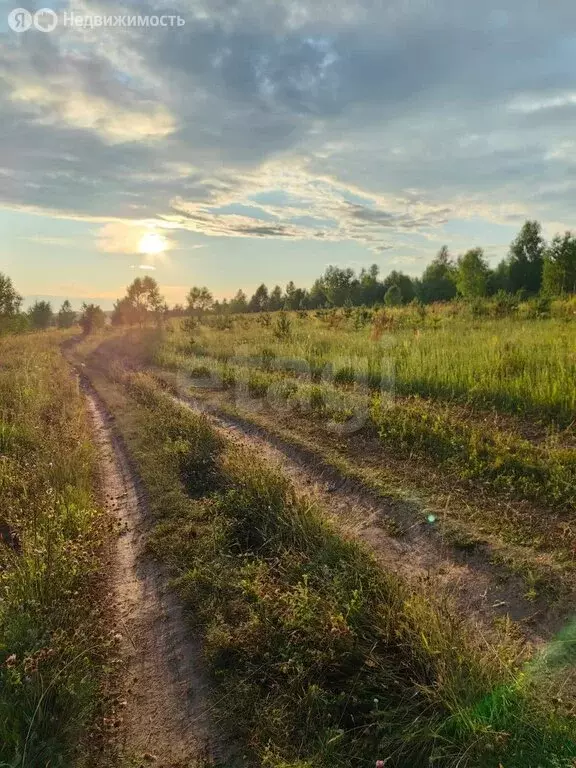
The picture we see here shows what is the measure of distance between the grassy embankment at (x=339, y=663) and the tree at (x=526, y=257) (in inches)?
2416

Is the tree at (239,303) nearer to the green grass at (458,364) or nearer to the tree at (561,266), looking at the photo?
the tree at (561,266)

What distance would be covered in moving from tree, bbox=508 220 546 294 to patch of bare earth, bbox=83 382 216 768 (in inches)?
2435

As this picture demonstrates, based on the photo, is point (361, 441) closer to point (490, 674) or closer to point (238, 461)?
point (238, 461)

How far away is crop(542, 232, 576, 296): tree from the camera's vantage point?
43812 mm

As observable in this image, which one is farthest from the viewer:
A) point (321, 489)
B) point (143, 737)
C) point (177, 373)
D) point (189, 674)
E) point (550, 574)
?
point (177, 373)

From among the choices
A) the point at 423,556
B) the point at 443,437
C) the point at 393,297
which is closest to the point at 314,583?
the point at 423,556

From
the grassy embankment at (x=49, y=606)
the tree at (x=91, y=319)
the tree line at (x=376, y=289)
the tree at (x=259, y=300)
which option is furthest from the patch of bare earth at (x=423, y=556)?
the tree at (x=259, y=300)

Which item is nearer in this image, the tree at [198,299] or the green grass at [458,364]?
the green grass at [458,364]

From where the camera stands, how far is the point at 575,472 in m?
5.77

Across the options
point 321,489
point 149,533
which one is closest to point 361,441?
point 321,489

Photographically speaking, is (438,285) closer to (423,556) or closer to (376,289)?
(376,289)

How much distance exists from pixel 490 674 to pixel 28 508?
5318 mm

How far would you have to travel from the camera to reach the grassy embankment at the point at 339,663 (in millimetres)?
2736

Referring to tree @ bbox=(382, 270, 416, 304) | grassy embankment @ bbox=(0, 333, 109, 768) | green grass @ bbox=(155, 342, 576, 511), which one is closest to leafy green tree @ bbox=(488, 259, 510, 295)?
tree @ bbox=(382, 270, 416, 304)
